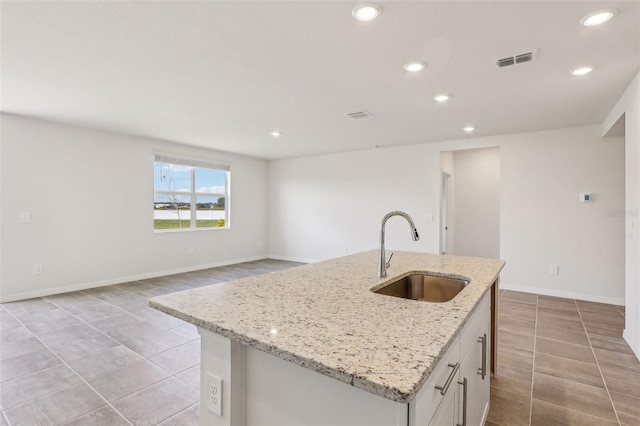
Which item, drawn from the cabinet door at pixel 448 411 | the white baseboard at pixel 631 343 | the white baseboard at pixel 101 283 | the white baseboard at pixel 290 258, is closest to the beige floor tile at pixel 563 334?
the white baseboard at pixel 631 343

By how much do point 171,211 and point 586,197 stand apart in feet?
21.4

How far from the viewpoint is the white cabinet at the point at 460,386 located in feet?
2.74

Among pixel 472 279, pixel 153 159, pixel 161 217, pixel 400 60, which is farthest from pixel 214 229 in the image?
pixel 472 279

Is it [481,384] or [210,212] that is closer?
[481,384]

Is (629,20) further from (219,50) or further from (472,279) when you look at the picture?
(219,50)

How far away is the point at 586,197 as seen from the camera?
4293 mm

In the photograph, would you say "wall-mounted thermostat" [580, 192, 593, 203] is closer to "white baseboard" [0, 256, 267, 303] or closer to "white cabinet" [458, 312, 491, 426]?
"white cabinet" [458, 312, 491, 426]

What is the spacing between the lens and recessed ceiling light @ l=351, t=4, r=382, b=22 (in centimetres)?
179

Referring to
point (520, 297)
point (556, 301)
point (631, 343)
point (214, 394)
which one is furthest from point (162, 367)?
point (556, 301)

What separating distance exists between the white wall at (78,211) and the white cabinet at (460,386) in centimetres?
520

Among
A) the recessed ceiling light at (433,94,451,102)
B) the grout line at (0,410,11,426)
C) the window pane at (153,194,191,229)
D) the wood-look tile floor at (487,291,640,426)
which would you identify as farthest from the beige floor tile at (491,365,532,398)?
the window pane at (153,194,191,229)

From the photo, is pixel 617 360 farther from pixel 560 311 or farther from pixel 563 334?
pixel 560 311

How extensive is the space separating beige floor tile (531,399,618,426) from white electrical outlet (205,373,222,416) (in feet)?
6.13

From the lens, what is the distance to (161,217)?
18.4ft
